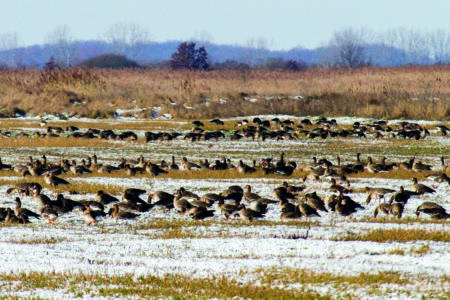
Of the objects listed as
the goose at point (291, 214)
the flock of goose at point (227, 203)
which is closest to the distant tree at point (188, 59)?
the flock of goose at point (227, 203)

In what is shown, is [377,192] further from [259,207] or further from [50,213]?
[50,213]

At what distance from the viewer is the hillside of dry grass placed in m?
47.4

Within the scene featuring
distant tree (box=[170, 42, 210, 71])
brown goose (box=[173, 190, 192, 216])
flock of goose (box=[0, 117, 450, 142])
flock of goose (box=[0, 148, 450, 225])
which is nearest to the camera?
flock of goose (box=[0, 148, 450, 225])

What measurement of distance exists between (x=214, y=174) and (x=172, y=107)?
30.3 m

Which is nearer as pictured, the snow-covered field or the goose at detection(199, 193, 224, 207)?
the snow-covered field

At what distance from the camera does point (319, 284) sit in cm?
775

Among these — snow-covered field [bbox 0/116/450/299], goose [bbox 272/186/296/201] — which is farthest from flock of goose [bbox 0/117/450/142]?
goose [bbox 272/186/296/201]

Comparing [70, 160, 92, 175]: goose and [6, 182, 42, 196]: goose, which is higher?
[6, 182, 42, 196]: goose

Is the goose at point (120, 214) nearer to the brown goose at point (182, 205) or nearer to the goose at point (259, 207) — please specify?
the brown goose at point (182, 205)

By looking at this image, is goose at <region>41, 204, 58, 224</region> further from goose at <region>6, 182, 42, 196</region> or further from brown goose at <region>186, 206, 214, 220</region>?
goose at <region>6, 182, 42, 196</region>

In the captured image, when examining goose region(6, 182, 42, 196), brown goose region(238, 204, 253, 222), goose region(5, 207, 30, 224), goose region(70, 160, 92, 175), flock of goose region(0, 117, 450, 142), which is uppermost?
brown goose region(238, 204, 253, 222)

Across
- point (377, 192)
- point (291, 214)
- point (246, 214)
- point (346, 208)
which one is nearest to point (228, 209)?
point (246, 214)

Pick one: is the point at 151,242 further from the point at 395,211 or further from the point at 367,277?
the point at 395,211

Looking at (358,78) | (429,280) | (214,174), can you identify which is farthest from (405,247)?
(358,78)
